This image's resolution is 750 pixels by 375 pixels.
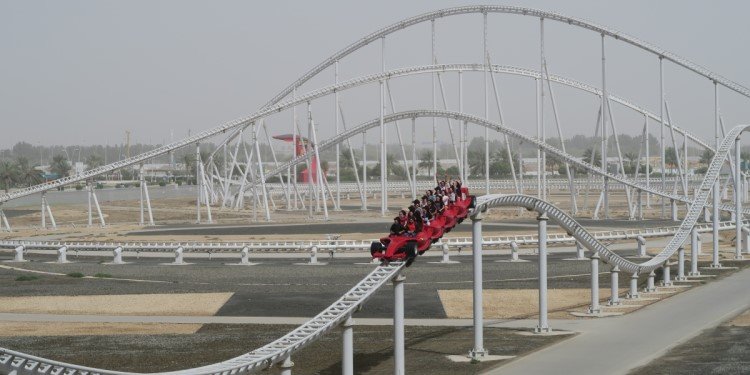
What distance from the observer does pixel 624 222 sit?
70.7m

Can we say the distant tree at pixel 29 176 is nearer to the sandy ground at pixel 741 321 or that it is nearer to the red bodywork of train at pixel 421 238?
the sandy ground at pixel 741 321

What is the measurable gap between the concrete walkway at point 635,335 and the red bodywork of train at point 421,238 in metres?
2.95

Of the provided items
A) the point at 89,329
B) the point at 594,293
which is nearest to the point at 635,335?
the point at 594,293

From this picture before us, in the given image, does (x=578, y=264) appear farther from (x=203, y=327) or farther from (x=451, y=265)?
(x=203, y=327)

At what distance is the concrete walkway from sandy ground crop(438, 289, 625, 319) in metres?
2.41

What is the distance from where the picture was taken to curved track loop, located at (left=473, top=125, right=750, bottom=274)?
82.3ft

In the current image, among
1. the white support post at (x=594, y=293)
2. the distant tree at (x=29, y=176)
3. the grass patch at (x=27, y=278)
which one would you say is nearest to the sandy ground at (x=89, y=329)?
the white support post at (x=594, y=293)

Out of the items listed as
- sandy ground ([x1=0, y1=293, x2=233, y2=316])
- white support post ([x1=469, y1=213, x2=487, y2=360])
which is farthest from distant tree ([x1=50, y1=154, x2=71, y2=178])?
white support post ([x1=469, y1=213, x2=487, y2=360])

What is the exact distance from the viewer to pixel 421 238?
70.3 ft

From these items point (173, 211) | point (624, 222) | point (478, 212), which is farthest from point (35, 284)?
point (173, 211)

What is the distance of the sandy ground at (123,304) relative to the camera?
100ft

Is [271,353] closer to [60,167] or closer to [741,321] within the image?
[741,321]

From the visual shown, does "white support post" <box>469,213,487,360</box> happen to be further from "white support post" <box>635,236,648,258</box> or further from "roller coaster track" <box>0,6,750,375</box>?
"white support post" <box>635,236,648,258</box>

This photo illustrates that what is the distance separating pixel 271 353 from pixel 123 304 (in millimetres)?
16398
